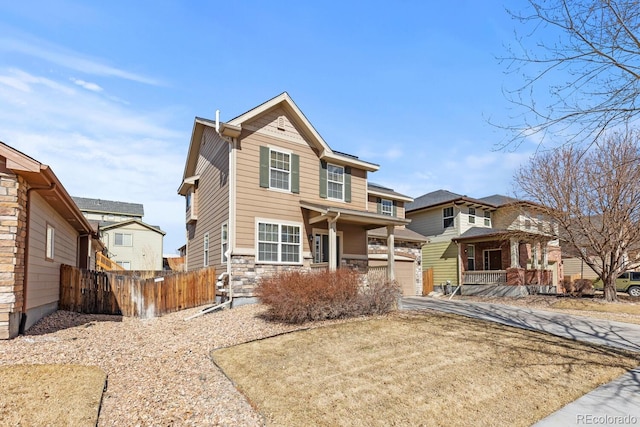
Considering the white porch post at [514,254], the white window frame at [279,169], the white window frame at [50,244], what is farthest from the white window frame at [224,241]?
the white porch post at [514,254]

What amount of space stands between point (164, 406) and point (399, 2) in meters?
8.20

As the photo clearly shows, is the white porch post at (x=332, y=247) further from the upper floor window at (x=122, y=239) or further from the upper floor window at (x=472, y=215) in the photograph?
the upper floor window at (x=122, y=239)

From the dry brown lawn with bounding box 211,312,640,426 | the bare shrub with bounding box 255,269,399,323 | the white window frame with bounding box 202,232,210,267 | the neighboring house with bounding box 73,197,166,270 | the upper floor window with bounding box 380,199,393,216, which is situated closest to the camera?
the dry brown lawn with bounding box 211,312,640,426

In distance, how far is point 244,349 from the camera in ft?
25.6

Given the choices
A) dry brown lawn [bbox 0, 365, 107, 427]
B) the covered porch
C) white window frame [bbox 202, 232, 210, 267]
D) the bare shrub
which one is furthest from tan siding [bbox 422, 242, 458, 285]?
dry brown lawn [bbox 0, 365, 107, 427]

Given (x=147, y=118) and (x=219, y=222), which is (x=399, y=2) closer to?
(x=147, y=118)

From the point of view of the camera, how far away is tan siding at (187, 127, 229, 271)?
1435cm

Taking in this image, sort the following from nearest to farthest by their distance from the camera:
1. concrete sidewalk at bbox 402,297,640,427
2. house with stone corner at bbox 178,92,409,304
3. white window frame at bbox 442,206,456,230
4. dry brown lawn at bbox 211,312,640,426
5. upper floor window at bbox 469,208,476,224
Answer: concrete sidewalk at bbox 402,297,640,427 → dry brown lawn at bbox 211,312,640,426 → house with stone corner at bbox 178,92,409,304 → white window frame at bbox 442,206,456,230 → upper floor window at bbox 469,208,476,224

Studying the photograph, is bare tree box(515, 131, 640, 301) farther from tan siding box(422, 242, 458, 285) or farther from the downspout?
the downspout

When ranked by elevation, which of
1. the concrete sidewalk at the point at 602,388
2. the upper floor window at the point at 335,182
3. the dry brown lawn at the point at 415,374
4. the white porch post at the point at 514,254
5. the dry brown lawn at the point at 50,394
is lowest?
the concrete sidewalk at the point at 602,388

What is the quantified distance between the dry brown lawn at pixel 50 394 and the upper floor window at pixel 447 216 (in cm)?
2195

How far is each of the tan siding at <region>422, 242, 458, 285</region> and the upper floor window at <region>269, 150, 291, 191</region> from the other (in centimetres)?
1393

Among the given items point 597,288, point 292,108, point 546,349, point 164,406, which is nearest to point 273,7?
point 292,108

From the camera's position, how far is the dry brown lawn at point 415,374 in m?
4.97
